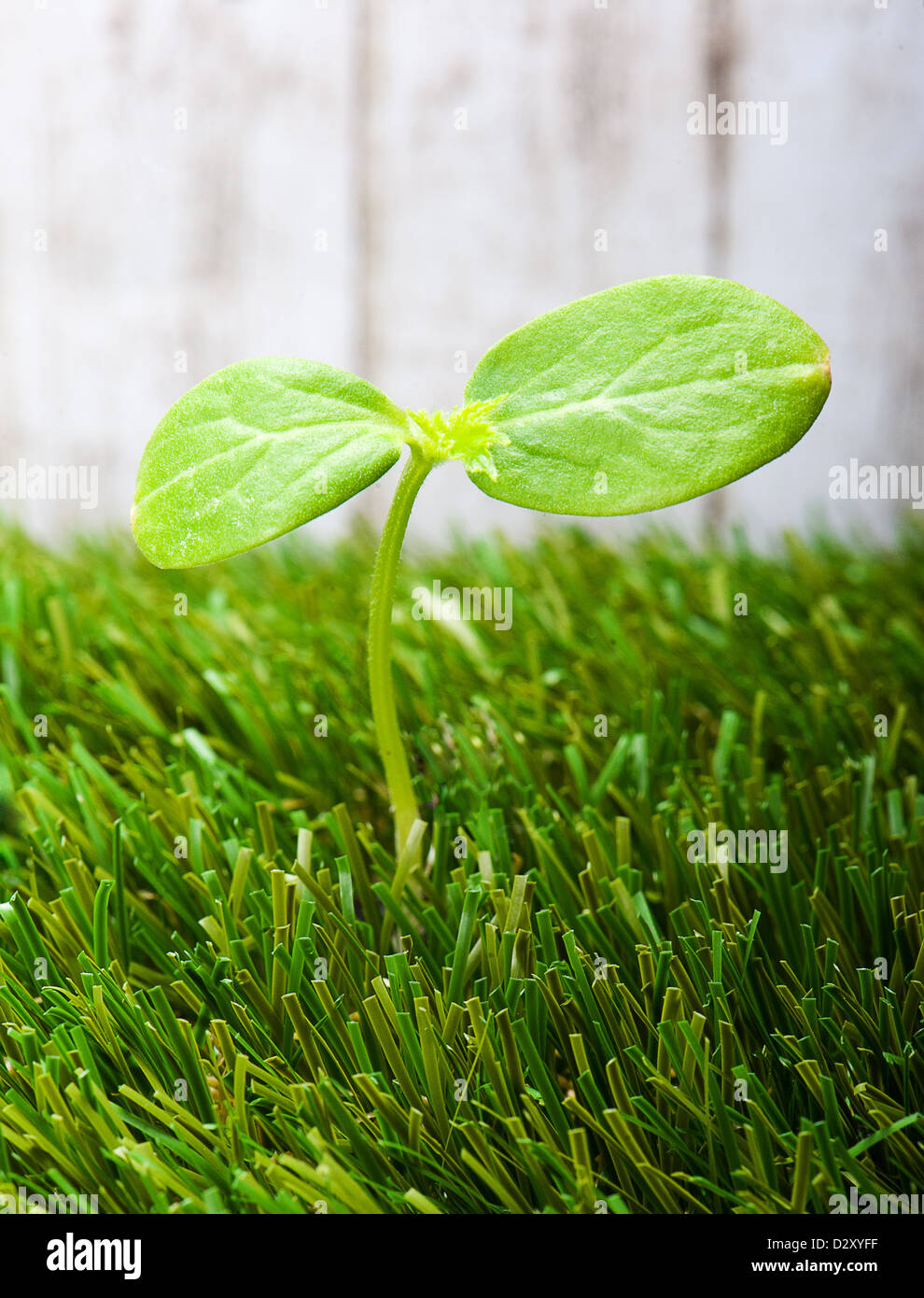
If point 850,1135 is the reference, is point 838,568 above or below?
above

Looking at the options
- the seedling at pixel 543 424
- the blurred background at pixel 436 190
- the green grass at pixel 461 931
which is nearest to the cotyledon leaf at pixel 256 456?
the seedling at pixel 543 424

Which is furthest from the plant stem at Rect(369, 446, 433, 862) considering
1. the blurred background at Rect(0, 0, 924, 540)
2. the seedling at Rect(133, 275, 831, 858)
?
the blurred background at Rect(0, 0, 924, 540)

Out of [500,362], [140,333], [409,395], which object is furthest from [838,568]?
[140,333]

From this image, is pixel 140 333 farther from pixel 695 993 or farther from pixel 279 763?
pixel 695 993

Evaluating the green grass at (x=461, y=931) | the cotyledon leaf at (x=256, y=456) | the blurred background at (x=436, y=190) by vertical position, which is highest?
the blurred background at (x=436, y=190)

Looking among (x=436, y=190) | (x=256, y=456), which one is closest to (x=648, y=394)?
(x=256, y=456)

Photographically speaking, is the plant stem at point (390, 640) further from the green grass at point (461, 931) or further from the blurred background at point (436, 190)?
the blurred background at point (436, 190)

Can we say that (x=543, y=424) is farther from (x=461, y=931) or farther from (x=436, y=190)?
(x=436, y=190)
